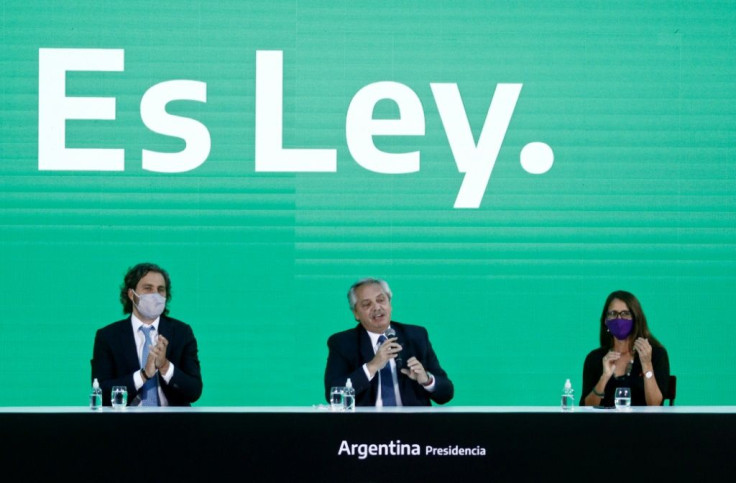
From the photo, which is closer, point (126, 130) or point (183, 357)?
point (183, 357)

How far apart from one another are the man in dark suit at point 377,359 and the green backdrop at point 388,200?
31.7 inches

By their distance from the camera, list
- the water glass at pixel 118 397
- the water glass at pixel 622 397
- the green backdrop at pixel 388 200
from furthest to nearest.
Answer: the green backdrop at pixel 388 200, the water glass at pixel 622 397, the water glass at pixel 118 397

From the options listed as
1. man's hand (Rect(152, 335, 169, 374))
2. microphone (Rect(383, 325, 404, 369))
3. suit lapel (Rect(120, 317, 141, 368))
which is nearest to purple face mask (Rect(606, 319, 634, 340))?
microphone (Rect(383, 325, 404, 369))

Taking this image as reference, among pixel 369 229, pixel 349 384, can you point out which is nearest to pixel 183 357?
pixel 349 384

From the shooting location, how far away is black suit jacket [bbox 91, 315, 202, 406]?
4.39 metres

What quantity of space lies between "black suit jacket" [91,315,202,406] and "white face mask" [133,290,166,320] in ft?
0.18

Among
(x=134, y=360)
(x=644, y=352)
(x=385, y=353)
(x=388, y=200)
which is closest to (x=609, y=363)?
(x=644, y=352)

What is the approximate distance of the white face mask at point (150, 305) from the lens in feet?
14.9

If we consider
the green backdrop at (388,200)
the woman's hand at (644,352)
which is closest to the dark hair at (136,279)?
the green backdrop at (388,200)

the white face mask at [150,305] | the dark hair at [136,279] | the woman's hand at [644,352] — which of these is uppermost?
the dark hair at [136,279]

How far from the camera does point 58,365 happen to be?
5344 mm

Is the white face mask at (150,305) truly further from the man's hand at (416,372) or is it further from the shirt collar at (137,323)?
the man's hand at (416,372)

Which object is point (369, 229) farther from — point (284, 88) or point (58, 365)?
point (58, 365)
